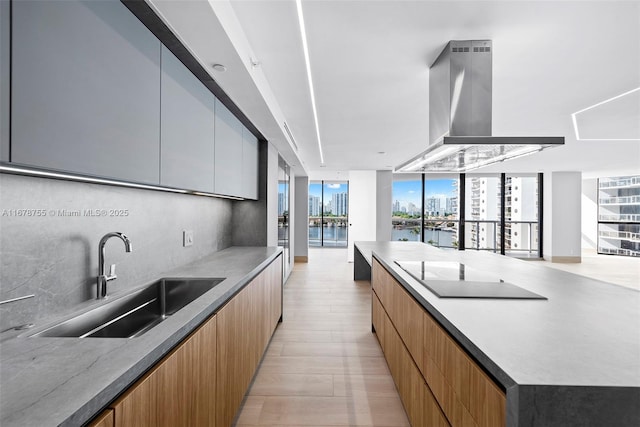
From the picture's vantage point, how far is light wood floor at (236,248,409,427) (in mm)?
1898

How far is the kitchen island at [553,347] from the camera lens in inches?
28.1

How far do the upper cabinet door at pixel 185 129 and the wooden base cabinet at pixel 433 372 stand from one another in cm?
152

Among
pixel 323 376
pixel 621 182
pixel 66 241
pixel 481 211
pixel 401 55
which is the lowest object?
pixel 323 376

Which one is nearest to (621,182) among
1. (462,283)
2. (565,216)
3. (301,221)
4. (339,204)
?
(565,216)

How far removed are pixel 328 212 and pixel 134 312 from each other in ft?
29.5

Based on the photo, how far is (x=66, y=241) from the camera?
4.26 feet

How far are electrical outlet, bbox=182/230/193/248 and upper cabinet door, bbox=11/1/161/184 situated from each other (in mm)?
1110

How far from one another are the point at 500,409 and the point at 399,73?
240cm

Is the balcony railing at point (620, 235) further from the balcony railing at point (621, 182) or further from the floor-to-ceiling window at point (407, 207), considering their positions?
the floor-to-ceiling window at point (407, 207)

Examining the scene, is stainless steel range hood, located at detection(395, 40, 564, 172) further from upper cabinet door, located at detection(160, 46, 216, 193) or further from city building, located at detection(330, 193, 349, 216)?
city building, located at detection(330, 193, 349, 216)

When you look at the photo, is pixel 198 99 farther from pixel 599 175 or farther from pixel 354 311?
pixel 599 175

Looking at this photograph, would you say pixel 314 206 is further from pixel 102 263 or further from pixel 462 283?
pixel 102 263

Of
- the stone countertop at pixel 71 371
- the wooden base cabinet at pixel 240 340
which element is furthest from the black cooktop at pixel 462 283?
the stone countertop at pixel 71 371

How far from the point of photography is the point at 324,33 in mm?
1903
